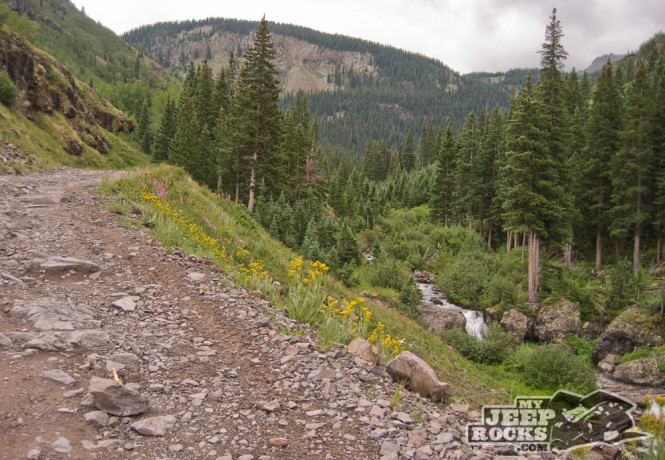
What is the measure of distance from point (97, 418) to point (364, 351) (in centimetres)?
372

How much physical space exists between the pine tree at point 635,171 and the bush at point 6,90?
5349cm

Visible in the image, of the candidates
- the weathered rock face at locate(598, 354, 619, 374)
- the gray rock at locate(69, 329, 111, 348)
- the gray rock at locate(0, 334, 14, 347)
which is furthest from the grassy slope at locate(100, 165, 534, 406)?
the weathered rock face at locate(598, 354, 619, 374)

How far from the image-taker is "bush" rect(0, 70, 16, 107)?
35156 millimetres

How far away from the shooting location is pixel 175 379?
200 inches

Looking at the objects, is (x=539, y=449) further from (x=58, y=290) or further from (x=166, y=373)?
(x=58, y=290)

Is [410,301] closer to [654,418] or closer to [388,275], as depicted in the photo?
[388,275]

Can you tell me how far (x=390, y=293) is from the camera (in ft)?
97.8

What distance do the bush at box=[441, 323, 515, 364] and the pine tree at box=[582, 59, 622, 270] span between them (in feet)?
70.4

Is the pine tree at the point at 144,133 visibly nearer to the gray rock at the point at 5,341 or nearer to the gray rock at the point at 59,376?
the gray rock at the point at 5,341

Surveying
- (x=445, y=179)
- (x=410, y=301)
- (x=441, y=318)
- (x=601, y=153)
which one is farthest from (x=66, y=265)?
(x=445, y=179)

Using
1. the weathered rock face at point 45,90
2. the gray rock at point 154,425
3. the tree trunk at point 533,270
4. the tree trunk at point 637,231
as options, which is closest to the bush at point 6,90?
the weathered rock face at point 45,90

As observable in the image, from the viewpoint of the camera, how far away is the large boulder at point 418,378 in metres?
5.93

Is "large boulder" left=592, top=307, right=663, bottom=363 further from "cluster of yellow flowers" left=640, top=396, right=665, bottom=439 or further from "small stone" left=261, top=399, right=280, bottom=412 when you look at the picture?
"small stone" left=261, top=399, right=280, bottom=412

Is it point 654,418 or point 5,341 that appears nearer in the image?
point 654,418
